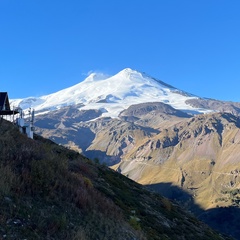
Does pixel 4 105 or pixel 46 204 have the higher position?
pixel 4 105

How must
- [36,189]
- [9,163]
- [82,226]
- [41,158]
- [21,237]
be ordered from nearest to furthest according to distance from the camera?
1. [21,237]
2. [82,226]
3. [36,189]
4. [9,163]
5. [41,158]

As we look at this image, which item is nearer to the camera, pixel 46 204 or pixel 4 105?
pixel 46 204

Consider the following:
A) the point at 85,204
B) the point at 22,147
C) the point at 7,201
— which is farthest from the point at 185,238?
the point at 7,201

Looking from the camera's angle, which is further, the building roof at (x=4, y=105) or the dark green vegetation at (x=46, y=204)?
the building roof at (x=4, y=105)

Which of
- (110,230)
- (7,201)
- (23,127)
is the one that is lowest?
(110,230)

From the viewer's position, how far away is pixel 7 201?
9797 millimetres

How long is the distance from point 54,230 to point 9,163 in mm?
3885

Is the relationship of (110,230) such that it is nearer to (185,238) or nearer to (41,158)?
(41,158)

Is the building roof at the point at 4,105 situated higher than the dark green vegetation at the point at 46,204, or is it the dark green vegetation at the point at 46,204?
the building roof at the point at 4,105

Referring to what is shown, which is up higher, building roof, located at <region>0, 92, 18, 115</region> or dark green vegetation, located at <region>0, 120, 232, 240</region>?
building roof, located at <region>0, 92, 18, 115</region>

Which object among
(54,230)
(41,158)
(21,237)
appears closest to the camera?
(21,237)

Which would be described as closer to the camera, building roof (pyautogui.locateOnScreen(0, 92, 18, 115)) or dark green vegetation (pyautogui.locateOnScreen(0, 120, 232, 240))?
dark green vegetation (pyautogui.locateOnScreen(0, 120, 232, 240))

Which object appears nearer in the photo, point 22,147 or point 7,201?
point 7,201

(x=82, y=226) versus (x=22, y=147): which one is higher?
(x=22, y=147)
